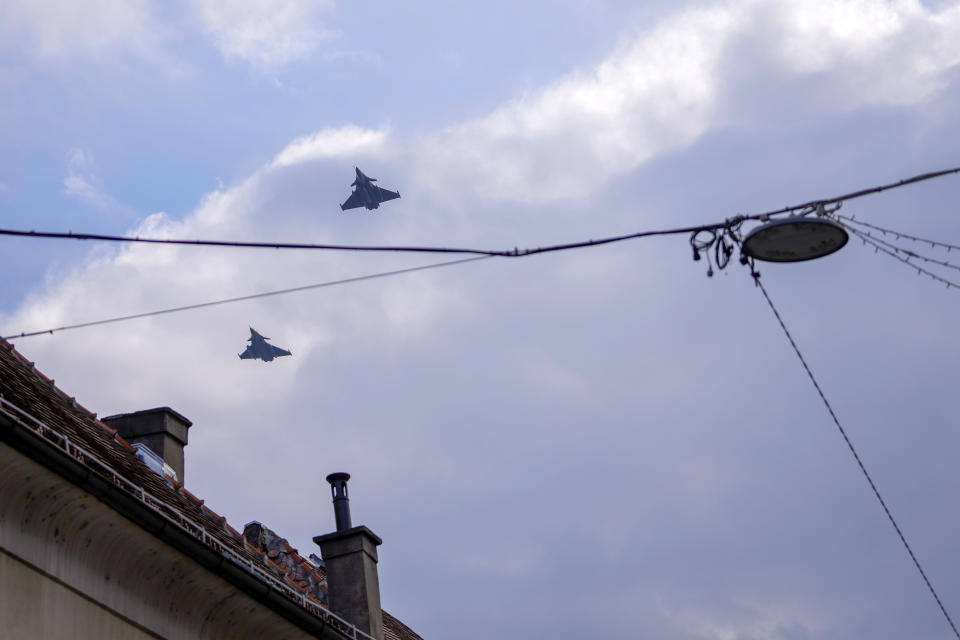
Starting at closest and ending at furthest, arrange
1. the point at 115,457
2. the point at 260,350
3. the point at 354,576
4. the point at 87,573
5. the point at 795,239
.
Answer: the point at 795,239 < the point at 87,573 < the point at 115,457 < the point at 354,576 < the point at 260,350

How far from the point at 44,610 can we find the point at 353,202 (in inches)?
1148

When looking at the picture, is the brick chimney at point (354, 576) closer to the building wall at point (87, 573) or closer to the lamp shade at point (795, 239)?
the building wall at point (87, 573)

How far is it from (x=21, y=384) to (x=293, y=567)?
→ 8.82 metres

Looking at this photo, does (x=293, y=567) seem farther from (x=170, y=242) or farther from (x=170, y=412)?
(x=170, y=242)

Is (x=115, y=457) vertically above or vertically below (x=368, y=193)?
below

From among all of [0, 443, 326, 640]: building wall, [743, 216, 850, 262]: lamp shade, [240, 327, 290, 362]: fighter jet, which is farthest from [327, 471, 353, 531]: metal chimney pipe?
[240, 327, 290, 362]: fighter jet

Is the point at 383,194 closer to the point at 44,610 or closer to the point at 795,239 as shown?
→ the point at 44,610

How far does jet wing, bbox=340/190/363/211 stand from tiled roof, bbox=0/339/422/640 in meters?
19.6

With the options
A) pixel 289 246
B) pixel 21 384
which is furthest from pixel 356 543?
pixel 289 246

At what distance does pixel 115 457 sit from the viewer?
16.4m

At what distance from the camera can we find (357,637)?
18.8 meters

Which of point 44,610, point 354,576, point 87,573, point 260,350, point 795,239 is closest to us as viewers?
point 795,239

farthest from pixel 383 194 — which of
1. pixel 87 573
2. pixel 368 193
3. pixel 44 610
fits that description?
pixel 44 610

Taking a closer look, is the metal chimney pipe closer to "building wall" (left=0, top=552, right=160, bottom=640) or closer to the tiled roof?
the tiled roof
